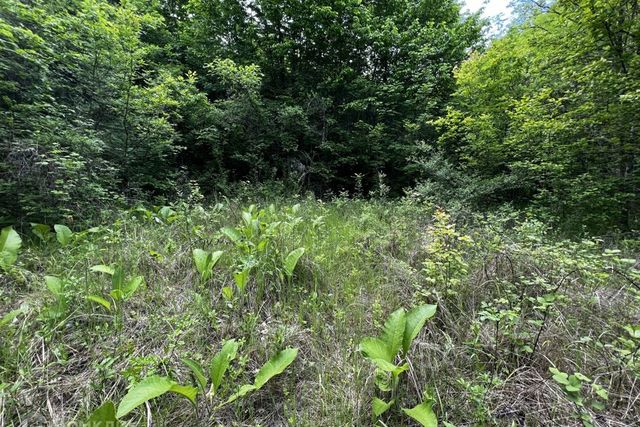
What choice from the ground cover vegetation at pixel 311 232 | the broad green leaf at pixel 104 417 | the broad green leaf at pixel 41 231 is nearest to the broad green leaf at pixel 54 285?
the ground cover vegetation at pixel 311 232

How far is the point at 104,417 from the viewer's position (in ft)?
3.97

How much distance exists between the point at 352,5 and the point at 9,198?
8.43 meters

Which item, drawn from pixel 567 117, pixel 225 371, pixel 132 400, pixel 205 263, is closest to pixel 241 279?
pixel 205 263

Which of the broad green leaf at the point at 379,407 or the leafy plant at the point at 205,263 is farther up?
the broad green leaf at the point at 379,407

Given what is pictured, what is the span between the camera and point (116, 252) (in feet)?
8.98

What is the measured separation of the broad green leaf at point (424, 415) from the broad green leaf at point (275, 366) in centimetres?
64

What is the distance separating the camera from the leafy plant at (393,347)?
1.45 meters

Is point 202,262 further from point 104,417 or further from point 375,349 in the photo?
point 375,349

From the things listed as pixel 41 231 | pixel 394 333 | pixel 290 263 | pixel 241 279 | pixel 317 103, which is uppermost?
pixel 317 103

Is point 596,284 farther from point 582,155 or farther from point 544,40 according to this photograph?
point 544,40

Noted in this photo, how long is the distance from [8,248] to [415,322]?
3.36 meters

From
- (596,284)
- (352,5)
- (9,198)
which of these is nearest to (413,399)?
(596,284)

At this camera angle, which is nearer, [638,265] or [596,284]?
[596,284]

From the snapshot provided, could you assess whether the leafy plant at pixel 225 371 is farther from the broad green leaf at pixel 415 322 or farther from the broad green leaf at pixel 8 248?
the broad green leaf at pixel 8 248
